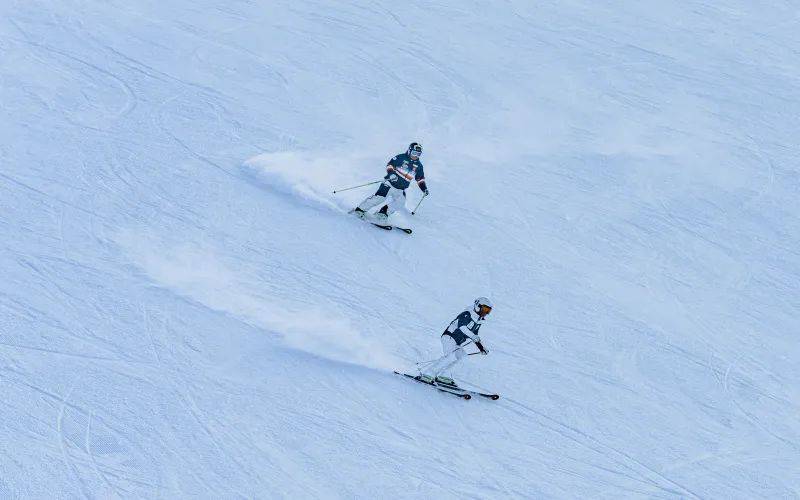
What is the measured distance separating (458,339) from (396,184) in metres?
2.97

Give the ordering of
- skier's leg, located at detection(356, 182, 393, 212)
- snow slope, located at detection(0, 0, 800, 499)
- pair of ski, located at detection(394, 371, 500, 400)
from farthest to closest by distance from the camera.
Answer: skier's leg, located at detection(356, 182, 393, 212) < pair of ski, located at detection(394, 371, 500, 400) < snow slope, located at detection(0, 0, 800, 499)

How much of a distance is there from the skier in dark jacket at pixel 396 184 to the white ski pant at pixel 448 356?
104 inches

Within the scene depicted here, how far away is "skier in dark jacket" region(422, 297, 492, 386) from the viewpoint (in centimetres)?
902

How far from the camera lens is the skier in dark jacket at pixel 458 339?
9.02 meters

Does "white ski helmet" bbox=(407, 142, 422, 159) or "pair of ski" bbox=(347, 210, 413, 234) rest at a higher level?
"white ski helmet" bbox=(407, 142, 422, 159)

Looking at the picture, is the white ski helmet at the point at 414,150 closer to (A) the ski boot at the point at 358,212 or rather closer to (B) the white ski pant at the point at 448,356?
(A) the ski boot at the point at 358,212

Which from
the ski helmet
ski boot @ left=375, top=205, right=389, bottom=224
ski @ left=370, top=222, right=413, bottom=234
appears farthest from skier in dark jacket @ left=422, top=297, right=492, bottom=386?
ski boot @ left=375, top=205, right=389, bottom=224

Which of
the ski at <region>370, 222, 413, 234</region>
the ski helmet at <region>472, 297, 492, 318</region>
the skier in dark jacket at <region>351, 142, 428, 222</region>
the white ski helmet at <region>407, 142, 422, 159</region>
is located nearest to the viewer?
the ski helmet at <region>472, 297, 492, 318</region>

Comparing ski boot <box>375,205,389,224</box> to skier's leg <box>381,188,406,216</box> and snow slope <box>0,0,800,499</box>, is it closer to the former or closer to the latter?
skier's leg <box>381,188,406,216</box>

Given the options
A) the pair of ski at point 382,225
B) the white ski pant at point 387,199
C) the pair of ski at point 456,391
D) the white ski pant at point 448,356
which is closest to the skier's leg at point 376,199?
the white ski pant at point 387,199

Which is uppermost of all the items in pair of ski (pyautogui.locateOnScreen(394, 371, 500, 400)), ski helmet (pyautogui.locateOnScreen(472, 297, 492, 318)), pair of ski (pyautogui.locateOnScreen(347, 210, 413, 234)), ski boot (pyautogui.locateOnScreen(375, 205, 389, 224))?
ski helmet (pyautogui.locateOnScreen(472, 297, 492, 318))

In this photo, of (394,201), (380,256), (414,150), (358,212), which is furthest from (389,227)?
(414,150)

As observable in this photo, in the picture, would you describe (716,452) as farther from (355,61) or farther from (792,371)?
(355,61)

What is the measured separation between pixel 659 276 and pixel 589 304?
1314 millimetres
